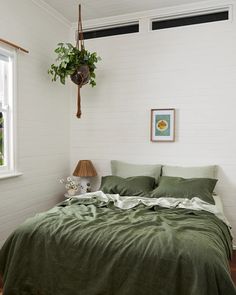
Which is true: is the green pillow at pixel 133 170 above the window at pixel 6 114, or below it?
below

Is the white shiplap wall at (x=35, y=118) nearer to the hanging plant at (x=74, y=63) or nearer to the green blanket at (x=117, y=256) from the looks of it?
the hanging plant at (x=74, y=63)

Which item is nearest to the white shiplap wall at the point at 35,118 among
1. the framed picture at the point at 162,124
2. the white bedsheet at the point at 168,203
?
the white bedsheet at the point at 168,203

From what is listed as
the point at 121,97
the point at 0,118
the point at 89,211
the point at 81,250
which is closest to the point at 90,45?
the point at 121,97

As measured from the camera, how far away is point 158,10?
3707 mm

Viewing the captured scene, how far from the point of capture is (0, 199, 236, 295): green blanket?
171 centimetres

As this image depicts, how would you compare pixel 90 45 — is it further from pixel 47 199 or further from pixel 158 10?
pixel 47 199

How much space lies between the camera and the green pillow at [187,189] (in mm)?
2963

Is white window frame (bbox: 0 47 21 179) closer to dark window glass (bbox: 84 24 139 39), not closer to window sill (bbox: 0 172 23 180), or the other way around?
window sill (bbox: 0 172 23 180)

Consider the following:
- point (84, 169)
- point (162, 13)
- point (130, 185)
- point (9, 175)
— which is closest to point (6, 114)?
point (9, 175)

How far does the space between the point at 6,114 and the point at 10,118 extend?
6cm

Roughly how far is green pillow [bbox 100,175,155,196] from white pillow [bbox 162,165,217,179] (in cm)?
30

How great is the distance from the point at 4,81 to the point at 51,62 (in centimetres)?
91

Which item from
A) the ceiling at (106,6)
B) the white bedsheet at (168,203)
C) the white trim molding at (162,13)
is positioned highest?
the ceiling at (106,6)

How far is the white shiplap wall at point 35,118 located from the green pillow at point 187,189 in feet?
4.91
